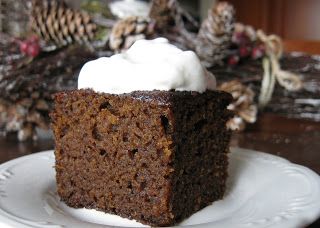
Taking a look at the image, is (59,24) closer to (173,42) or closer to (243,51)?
(173,42)

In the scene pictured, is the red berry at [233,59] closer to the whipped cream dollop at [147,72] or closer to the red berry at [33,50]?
the red berry at [33,50]

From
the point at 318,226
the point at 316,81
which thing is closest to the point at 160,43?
the point at 318,226

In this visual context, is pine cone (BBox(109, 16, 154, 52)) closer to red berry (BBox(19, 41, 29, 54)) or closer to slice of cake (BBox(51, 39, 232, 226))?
red berry (BBox(19, 41, 29, 54))

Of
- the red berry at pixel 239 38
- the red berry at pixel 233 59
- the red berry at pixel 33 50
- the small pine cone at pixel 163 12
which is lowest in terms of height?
the red berry at pixel 233 59

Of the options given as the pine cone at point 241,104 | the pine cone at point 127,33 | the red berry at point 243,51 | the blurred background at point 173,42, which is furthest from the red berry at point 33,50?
the red berry at point 243,51

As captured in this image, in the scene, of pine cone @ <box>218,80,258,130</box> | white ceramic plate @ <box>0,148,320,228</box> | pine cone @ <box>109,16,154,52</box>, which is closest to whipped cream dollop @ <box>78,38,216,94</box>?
white ceramic plate @ <box>0,148,320,228</box>

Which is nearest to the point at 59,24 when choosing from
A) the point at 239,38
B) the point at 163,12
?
the point at 163,12
